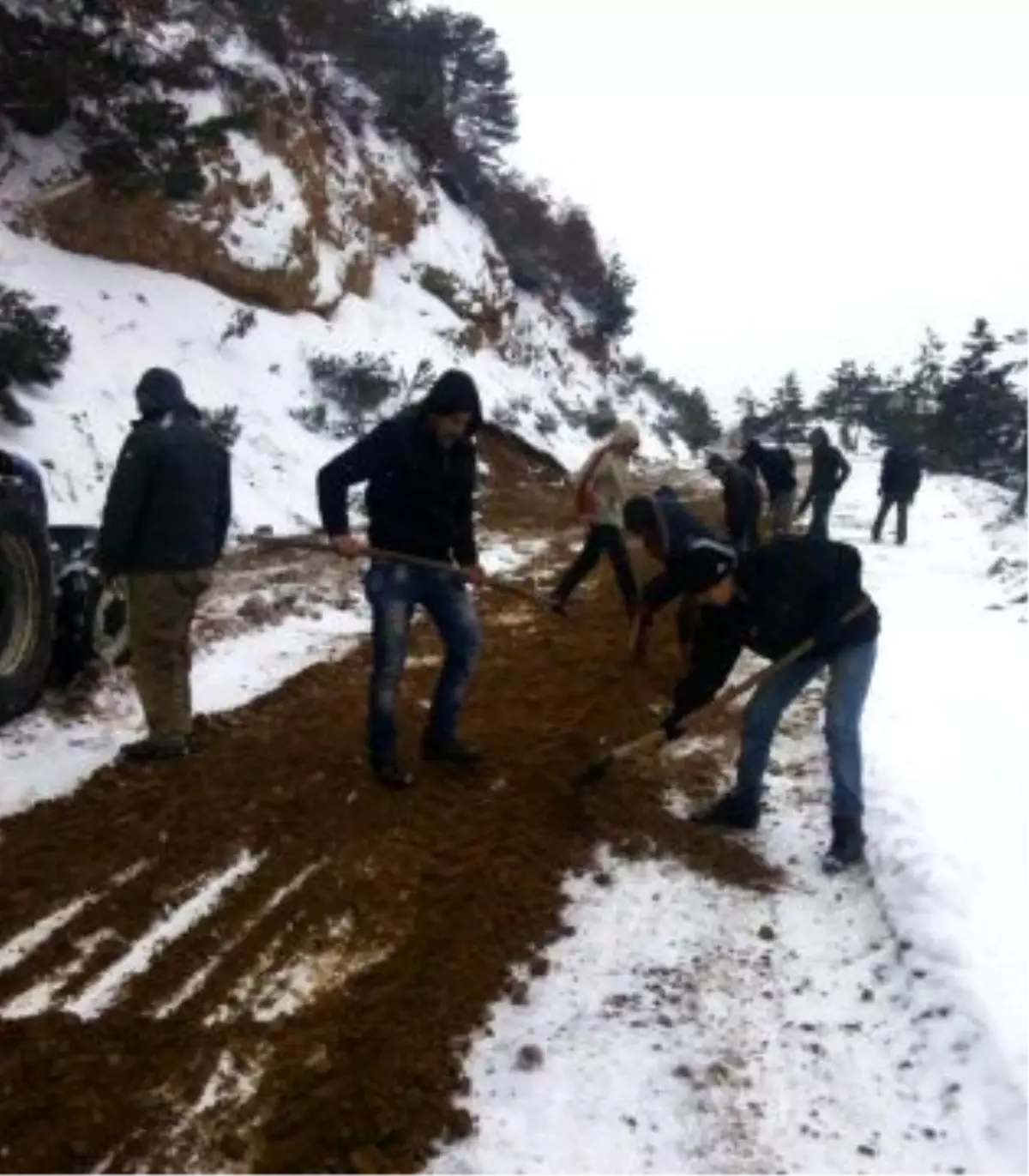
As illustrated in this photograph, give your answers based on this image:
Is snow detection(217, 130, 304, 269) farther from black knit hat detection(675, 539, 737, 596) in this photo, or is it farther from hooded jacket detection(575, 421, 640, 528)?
black knit hat detection(675, 539, 737, 596)

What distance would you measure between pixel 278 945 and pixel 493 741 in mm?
2395

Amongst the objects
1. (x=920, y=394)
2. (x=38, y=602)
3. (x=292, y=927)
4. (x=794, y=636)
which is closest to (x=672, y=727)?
(x=794, y=636)

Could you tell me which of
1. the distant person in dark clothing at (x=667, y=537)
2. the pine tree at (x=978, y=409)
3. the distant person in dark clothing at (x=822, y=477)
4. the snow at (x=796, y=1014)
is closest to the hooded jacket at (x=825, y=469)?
the distant person in dark clothing at (x=822, y=477)

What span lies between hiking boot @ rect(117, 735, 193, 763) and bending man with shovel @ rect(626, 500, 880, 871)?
90.5 inches

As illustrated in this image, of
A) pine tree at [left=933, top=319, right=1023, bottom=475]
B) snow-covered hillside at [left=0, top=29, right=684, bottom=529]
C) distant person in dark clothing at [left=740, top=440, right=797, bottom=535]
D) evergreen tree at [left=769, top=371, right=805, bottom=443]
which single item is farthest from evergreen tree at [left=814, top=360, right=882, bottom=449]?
distant person in dark clothing at [left=740, top=440, right=797, bottom=535]

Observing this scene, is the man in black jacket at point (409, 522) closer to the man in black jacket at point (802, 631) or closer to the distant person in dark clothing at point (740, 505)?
the man in black jacket at point (802, 631)

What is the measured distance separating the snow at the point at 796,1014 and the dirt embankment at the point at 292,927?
19 cm

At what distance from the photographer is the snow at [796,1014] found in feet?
10.8

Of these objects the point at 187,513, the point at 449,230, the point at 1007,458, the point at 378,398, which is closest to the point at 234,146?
the point at 378,398

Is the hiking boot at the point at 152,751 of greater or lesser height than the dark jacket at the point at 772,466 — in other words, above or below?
below

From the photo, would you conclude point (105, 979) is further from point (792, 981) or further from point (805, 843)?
point (805, 843)

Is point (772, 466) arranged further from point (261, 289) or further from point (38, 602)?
point (38, 602)

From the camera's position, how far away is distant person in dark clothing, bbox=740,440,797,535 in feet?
38.2

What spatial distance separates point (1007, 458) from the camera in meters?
46.2
